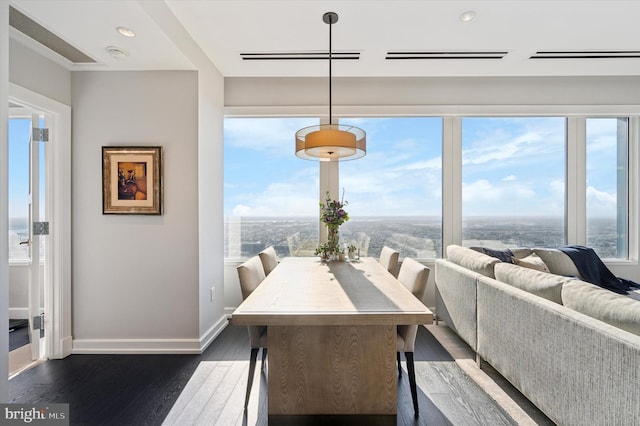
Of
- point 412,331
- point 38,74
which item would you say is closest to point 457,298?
point 412,331

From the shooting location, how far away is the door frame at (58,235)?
2.50m

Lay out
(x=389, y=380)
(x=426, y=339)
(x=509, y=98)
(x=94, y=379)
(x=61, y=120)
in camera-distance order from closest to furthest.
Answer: (x=389, y=380), (x=94, y=379), (x=61, y=120), (x=426, y=339), (x=509, y=98)

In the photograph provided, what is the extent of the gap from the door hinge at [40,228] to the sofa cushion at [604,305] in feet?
12.1

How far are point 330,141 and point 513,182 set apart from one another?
2796 millimetres

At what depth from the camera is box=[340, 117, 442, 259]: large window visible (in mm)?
3602

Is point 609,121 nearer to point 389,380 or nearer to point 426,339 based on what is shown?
point 426,339

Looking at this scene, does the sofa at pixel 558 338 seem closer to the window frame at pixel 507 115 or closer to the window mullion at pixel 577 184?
the window frame at pixel 507 115

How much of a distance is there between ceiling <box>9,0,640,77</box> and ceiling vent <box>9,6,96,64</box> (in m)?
0.05

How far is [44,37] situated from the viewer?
2.21 metres

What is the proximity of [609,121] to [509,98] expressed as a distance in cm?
133

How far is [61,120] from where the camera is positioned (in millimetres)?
2514

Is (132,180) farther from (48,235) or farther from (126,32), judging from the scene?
Answer: (126,32)

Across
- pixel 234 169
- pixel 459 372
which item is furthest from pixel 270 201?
pixel 459 372

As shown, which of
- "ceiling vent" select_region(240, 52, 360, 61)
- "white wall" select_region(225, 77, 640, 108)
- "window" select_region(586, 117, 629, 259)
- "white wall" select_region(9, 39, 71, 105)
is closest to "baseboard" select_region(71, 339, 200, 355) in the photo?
"white wall" select_region(9, 39, 71, 105)
